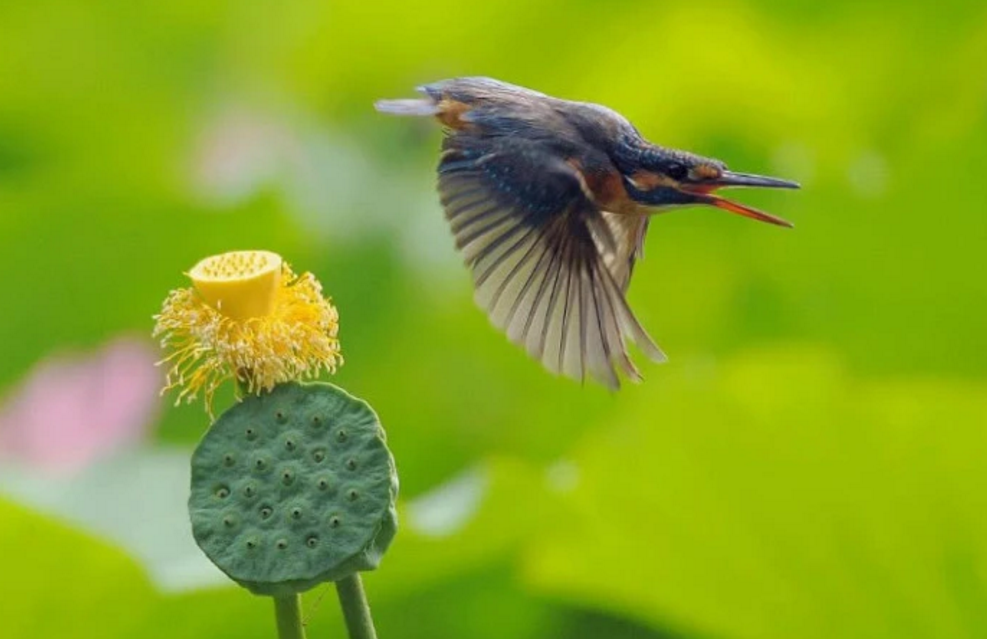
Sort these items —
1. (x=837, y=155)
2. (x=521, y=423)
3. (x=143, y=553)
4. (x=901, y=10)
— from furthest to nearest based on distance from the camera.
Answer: (x=901, y=10) → (x=837, y=155) → (x=521, y=423) → (x=143, y=553)

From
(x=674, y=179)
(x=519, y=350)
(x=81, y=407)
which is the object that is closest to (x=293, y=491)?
(x=674, y=179)

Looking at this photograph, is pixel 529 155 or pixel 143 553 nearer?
pixel 529 155

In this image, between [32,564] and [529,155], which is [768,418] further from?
[529,155]

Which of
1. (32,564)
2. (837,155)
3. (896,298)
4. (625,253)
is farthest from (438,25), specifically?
(625,253)

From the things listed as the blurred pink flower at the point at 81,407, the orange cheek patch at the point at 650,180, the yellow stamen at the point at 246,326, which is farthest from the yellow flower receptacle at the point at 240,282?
the blurred pink flower at the point at 81,407

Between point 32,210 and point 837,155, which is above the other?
point 837,155

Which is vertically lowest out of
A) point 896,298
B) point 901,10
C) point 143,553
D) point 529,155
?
point 143,553

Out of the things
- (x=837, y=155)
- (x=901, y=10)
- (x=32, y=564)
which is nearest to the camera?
(x=32, y=564)
